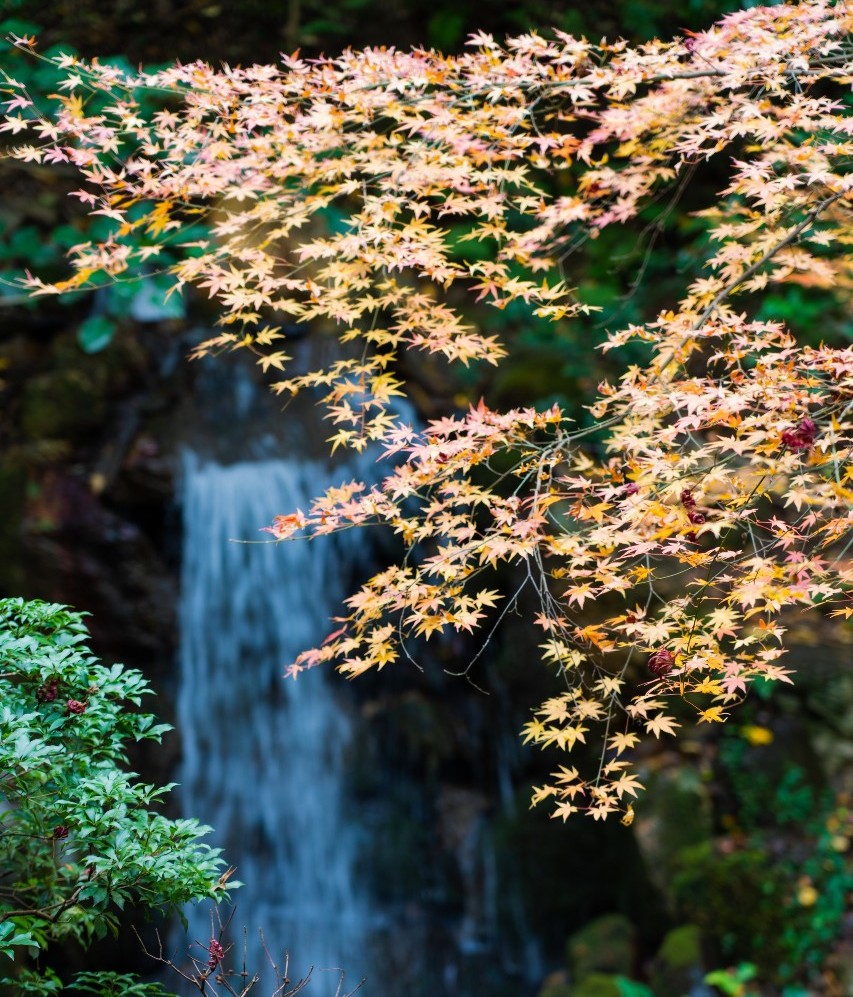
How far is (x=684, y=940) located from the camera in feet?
18.6

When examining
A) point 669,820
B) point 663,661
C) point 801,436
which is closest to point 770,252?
point 801,436

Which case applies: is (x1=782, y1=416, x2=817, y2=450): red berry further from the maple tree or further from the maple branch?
the maple branch

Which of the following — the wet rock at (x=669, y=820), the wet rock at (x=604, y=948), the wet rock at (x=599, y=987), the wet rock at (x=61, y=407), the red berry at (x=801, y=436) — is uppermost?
the red berry at (x=801, y=436)

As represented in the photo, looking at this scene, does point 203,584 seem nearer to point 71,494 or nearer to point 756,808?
point 71,494

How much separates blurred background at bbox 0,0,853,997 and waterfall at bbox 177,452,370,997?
0.02 metres

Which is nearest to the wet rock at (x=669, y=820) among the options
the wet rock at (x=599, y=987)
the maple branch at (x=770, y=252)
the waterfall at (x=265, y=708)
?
the wet rock at (x=599, y=987)

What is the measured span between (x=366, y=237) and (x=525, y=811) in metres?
5.41

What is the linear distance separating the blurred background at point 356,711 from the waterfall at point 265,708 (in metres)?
0.02

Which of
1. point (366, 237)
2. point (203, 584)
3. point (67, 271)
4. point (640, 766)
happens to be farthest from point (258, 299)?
point (67, 271)

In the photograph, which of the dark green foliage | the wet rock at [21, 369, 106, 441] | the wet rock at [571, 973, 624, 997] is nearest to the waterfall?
the wet rock at [21, 369, 106, 441]

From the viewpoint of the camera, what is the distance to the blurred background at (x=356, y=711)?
235 inches

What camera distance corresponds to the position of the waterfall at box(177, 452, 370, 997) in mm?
7496

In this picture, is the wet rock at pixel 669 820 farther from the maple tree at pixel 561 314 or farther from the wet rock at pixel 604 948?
the maple tree at pixel 561 314

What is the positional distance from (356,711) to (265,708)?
2.57 feet
